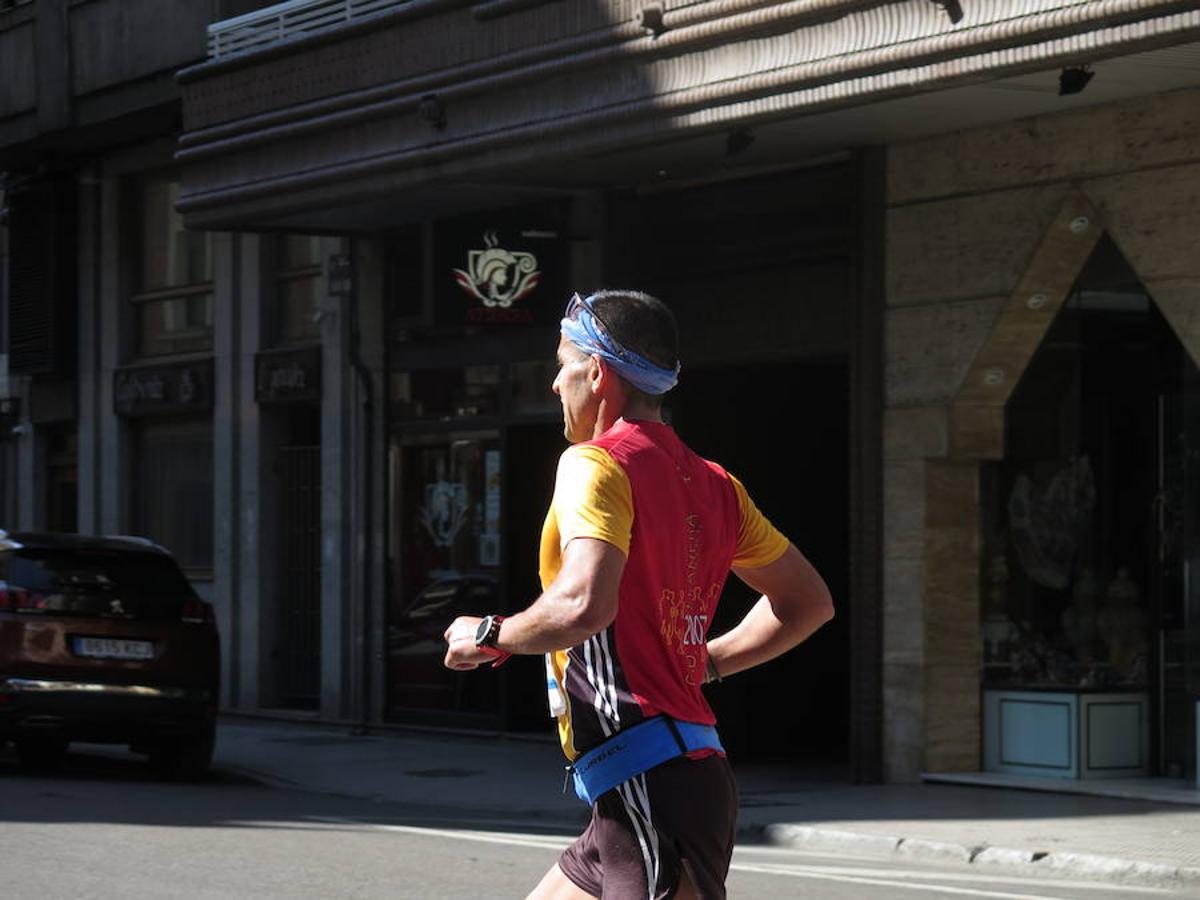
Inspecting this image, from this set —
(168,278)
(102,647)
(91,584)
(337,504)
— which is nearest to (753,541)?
(102,647)

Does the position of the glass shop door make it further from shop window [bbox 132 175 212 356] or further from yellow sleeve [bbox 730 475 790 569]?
shop window [bbox 132 175 212 356]

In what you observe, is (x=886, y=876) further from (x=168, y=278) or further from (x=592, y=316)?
(x=168, y=278)

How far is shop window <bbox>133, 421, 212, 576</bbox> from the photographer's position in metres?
23.2


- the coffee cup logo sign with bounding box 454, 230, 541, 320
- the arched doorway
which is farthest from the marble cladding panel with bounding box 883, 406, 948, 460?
the coffee cup logo sign with bounding box 454, 230, 541, 320

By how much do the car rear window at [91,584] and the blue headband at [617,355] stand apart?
11.0 m

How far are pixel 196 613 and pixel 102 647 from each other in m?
0.76

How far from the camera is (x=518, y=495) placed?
18.7 metres

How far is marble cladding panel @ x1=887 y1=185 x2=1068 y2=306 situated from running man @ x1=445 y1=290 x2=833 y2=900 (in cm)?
1004

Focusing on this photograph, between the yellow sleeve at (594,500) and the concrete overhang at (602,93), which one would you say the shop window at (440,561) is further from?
the yellow sleeve at (594,500)

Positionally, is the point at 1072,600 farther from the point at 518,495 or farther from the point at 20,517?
the point at 20,517

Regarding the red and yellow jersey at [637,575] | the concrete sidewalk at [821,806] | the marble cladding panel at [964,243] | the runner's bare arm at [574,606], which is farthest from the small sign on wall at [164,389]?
the runner's bare arm at [574,606]

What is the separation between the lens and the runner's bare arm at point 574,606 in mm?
4188

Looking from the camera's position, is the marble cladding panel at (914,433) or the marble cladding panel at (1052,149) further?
the marble cladding panel at (914,433)

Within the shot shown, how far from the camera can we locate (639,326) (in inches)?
178
